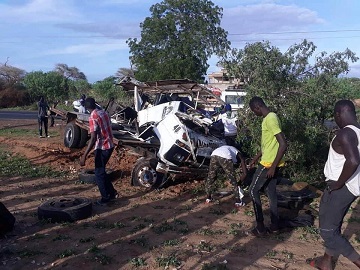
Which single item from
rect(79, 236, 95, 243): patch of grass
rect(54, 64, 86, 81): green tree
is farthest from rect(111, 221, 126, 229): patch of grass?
rect(54, 64, 86, 81): green tree

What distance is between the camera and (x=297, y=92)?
369 inches

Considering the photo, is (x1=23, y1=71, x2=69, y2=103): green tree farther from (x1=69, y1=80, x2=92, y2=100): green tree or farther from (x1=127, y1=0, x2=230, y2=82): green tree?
(x1=127, y1=0, x2=230, y2=82): green tree

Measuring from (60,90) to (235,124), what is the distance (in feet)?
150

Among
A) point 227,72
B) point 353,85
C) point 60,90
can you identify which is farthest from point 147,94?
A: point 60,90

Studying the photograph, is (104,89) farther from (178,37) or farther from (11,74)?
(11,74)

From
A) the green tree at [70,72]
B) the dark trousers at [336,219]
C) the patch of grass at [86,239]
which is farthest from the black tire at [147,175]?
the green tree at [70,72]

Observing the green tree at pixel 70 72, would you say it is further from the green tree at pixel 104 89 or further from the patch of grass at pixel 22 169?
the patch of grass at pixel 22 169

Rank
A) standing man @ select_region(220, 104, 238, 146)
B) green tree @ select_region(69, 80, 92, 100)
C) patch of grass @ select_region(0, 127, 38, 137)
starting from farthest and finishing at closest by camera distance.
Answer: green tree @ select_region(69, 80, 92, 100)
patch of grass @ select_region(0, 127, 38, 137)
standing man @ select_region(220, 104, 238, 146)

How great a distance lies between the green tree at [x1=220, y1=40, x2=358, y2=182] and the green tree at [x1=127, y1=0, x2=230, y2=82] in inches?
974

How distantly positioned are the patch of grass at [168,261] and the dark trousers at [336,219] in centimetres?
164

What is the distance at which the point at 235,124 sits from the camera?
31.8 feet

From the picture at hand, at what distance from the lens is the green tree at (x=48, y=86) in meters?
51.0

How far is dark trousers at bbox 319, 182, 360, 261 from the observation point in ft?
15.3

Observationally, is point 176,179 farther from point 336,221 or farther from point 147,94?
point 336,221
